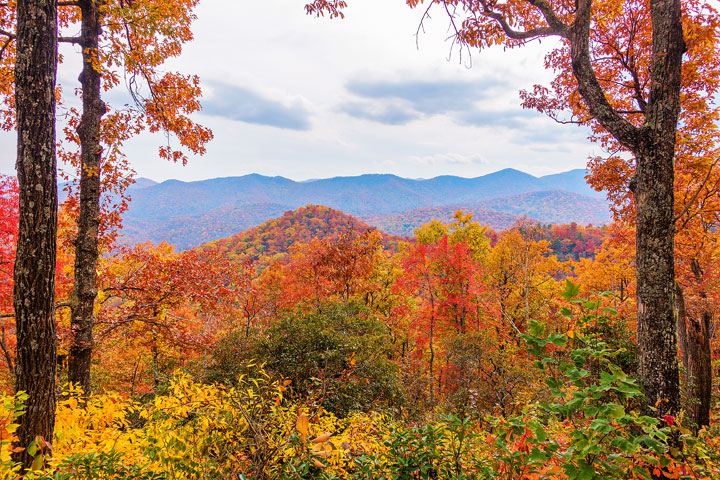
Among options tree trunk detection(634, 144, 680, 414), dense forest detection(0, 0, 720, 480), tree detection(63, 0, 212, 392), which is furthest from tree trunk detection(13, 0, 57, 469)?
tree trunk detection(634, 144, 680, 414)

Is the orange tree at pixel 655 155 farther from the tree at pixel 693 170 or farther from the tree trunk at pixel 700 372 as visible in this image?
the tree trunk at pixel 700 372

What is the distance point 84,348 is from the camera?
17.7 feet

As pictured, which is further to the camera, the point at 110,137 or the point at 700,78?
the point at 700,78

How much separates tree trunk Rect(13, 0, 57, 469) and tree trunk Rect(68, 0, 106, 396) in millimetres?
2840

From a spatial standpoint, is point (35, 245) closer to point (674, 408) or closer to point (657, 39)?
point (674, 408)

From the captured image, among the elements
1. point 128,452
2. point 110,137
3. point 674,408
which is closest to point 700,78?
point 674,408

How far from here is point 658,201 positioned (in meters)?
3.54

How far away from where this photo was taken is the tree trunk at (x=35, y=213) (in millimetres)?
2854

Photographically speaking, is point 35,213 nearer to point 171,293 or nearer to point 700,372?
point 171,293

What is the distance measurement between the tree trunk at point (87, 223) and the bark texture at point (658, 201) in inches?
282

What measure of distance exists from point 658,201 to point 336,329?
6845 mm

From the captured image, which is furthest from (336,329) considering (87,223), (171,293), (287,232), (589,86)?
(287,232)

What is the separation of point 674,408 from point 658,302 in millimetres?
1100

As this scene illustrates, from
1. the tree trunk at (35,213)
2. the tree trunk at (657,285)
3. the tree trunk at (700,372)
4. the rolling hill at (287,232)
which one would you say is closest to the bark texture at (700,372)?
the tree trunk at (700,372)
